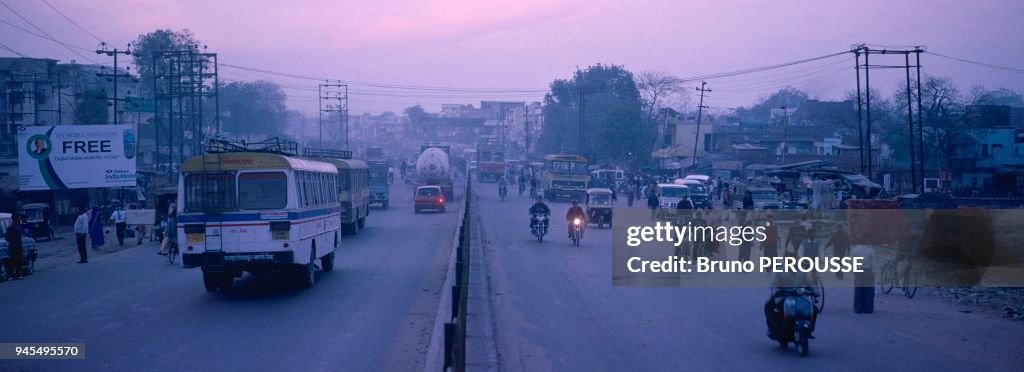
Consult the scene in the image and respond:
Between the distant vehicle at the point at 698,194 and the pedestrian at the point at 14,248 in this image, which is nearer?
the pedestrian at the point at 14,248

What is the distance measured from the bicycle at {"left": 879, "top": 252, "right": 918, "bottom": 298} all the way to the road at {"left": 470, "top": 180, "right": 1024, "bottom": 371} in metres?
0.31

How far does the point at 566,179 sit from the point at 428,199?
1320cm

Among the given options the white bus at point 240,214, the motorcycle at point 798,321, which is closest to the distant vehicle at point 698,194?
the white bus at point 240,214

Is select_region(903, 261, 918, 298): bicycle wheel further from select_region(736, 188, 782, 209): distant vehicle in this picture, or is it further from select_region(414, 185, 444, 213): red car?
select_region(414, 185, 444, 213): red car

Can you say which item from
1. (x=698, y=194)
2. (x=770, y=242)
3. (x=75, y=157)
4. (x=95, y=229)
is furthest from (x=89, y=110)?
(x=770, y=242)

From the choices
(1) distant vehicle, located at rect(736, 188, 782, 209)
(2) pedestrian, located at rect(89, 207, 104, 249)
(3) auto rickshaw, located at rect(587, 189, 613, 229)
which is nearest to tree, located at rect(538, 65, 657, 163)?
(1) distant vehicle, located at rect(736, 188, 782, 209)

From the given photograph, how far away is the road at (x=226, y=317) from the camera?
32.9 ft

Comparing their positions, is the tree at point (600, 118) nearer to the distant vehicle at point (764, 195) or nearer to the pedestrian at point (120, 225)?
the distant vehicle at point (764, 195)

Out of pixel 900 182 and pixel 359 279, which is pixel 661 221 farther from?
pixel 900 182

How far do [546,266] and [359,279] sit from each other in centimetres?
503

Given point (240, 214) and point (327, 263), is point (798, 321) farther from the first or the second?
point (327, 263)

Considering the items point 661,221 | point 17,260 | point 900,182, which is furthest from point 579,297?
point 900,182

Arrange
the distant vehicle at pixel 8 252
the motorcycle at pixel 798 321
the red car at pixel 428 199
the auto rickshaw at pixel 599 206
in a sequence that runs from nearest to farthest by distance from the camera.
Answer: the motorcycle at pixel 798 321
the distant vehicle at pixel 8 252
the auto rickshaw at pixel 599 206
the red car at pixel 428 199

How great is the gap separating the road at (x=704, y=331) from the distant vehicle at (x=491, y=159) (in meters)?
64.6
